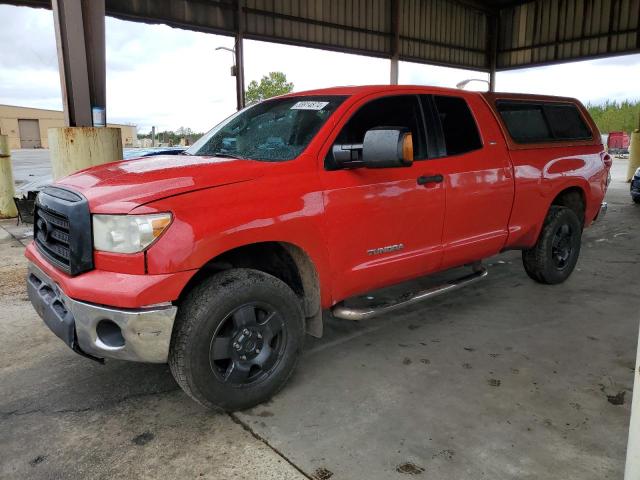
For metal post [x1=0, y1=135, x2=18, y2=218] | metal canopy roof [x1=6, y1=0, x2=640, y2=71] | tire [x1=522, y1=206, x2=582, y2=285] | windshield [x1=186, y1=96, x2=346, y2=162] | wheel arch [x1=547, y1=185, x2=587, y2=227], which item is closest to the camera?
windshield [x1=186, y1=96, x2=346, y2=162]

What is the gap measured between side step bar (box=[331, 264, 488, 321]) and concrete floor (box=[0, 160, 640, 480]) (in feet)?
1.14

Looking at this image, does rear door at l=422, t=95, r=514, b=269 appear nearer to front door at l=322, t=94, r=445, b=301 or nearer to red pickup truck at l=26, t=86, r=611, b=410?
red pickup truck at l=26, t=86, r=611, b=410

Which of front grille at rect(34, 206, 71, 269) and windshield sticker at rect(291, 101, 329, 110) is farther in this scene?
windshield sticker at rect(291, 101, 329, 110)

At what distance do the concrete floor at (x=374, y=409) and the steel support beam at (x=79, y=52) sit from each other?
309 cm

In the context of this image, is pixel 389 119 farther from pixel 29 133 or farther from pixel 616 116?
pixel 616 116

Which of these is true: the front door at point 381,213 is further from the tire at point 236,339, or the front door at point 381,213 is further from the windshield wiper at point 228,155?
the windshield wiper at point 228,155

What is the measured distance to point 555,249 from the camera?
493 centimetres

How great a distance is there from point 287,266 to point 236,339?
0.61m

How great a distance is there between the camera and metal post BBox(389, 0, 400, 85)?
15.5m

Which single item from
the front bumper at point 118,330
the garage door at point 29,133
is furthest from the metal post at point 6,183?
the garage door at point 29,133

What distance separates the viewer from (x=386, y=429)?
2607mm

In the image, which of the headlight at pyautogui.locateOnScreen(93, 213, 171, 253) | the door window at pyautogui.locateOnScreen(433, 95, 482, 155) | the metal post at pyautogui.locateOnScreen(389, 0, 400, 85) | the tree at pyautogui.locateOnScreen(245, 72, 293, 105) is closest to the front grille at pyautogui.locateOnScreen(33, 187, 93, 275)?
the headlight at pyautogui.locateOnScreen(93, 213, 171, 253)

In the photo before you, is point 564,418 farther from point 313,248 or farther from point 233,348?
point 233,348

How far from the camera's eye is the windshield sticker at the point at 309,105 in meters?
Answer: 3.31
